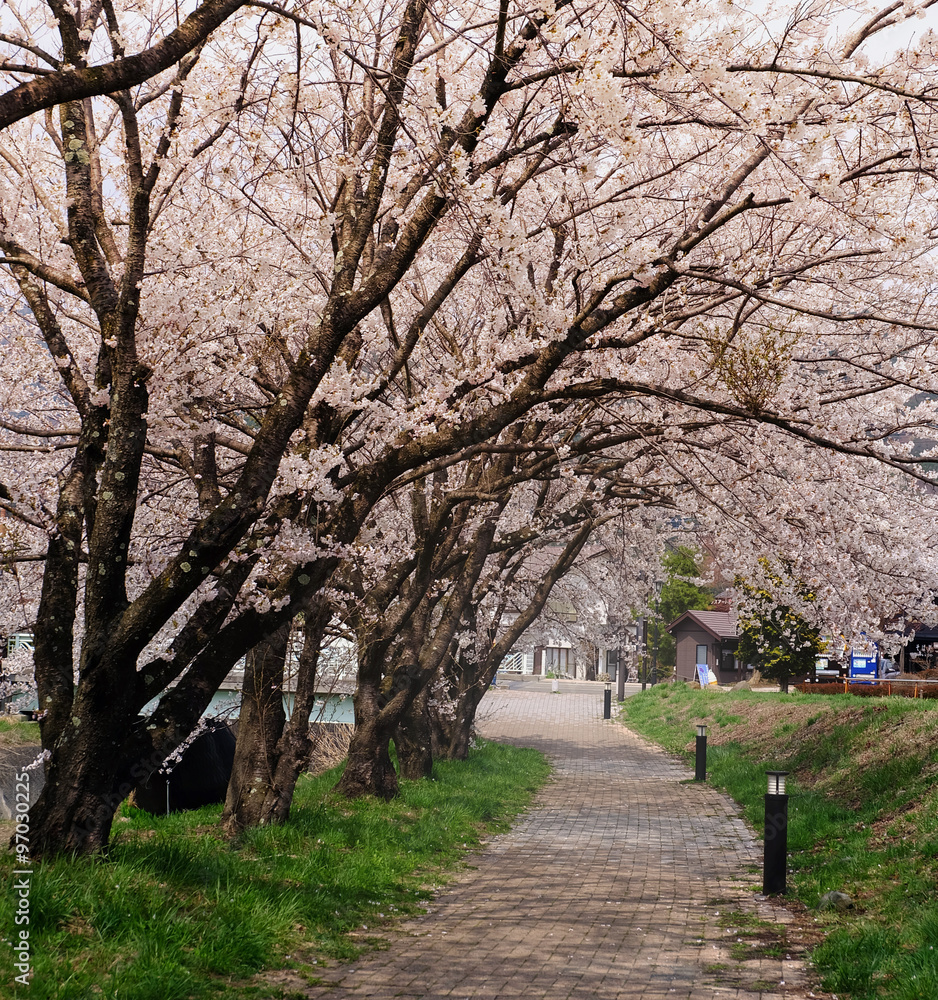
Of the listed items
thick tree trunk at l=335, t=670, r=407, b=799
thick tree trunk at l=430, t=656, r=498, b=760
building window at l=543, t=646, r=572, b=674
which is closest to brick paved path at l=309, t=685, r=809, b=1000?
thick tree trunk at l=335, t=670, r=407, b=799

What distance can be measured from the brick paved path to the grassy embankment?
0.48 m

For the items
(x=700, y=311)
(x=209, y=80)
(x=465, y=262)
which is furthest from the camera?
(x=209, y=80)

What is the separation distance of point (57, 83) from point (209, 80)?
4507mm

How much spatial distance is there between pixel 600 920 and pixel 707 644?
47.3 metres

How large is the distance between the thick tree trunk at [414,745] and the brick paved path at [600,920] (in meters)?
1.95

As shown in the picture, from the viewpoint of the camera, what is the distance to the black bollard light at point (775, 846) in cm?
892

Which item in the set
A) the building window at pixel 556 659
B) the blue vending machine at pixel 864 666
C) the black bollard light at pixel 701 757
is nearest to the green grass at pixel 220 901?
the black bollard light at pixel 701 757

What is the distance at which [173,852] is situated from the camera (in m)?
6.77

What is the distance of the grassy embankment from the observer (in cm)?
613

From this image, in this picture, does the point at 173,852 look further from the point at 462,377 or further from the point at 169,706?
the point at 462,377

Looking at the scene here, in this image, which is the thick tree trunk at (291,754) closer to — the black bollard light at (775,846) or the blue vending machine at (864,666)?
the black bollard light at (775,846)

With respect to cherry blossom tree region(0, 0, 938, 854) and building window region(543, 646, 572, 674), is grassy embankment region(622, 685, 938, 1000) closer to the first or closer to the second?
cherry blossom tree region(0, 0, 938, 854)

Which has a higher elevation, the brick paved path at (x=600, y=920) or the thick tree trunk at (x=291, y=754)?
the thick tree trunk at (x=291, y=754)

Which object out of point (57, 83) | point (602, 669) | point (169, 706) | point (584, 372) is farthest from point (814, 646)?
point (602, 669)
